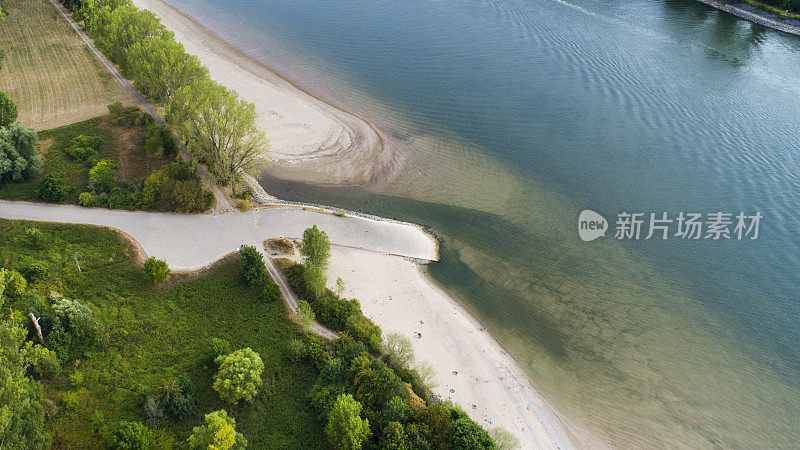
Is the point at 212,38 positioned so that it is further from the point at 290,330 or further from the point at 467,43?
the point at 290,330

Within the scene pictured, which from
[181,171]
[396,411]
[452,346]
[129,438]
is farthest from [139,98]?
[396,411]

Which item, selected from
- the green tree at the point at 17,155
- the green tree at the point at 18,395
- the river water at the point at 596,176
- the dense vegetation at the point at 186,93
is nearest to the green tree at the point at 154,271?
the green tree at the point at 18,395

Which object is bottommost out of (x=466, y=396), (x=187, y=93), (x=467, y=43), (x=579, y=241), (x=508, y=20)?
(x=466, y=396)

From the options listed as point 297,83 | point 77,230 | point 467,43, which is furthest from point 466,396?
point 467,43

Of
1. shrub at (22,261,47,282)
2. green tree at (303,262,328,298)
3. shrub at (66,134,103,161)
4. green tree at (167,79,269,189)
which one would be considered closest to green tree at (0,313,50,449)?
shrub at (22,261,47,282)

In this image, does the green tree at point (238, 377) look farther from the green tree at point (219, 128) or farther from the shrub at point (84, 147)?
the shrub at point (84, 147)
